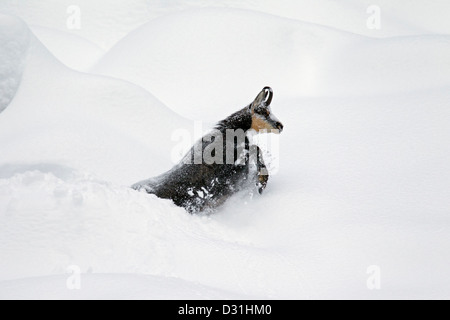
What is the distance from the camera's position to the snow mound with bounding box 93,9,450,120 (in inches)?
245

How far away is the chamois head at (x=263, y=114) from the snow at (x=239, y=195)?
1.54 feet

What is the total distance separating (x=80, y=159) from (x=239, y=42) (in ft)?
11.5

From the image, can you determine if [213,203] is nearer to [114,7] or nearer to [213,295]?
[213,295]

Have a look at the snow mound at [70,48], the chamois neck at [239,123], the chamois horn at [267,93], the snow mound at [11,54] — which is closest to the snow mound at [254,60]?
the snow mound at [70,48]

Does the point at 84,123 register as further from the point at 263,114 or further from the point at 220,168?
the point at 263,114

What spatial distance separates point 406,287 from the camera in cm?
262

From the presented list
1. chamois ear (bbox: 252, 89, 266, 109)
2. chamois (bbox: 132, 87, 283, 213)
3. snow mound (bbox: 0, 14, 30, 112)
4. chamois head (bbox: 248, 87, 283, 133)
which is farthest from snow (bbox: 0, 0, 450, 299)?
chamois ear (bbox: 252, 89, 266, 109)

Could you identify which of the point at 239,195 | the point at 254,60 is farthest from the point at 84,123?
the point at 254,60

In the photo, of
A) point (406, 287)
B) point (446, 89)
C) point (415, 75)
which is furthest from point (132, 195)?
point (415, 75)

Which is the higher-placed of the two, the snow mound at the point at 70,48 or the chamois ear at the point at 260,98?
the snow mound at the point at 70,48

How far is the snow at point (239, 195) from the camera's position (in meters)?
2.74

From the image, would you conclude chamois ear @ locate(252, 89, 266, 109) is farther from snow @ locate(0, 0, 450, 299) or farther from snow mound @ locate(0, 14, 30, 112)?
snow mound @ locate(0, 14, 30, 112)

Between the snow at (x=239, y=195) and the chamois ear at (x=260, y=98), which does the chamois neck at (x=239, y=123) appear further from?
the snow at (x=239, y=195)

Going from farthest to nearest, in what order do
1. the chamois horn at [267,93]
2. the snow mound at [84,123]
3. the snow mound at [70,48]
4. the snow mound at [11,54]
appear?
the snow mound at [70,48] < the snow mound at [11,54] < the snow mound at [84,123] < the chamois horn at [267,93]
